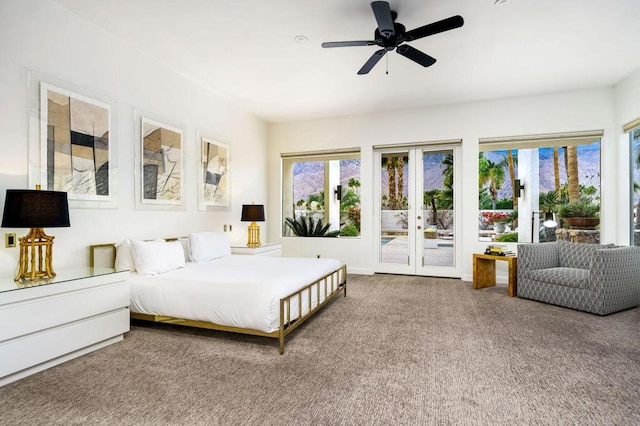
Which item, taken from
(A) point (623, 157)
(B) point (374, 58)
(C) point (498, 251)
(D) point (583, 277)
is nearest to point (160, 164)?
(B) point (374, 58)

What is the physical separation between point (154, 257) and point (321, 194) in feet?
12.3

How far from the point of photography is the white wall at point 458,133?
4.94m

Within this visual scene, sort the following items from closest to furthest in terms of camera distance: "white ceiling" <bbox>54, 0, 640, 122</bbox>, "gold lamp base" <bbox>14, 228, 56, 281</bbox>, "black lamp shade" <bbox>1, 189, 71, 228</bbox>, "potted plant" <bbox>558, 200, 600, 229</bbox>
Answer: "black lamp shade" <bbox>1, 189, 71, 228</bbox>
"gold lamp base" <bbox>14, 228, 56, 281</bbox>
"white ceiling" <bbox>54, 0, 640, 122</bbox>
"potted plant" <bbox>558, 200, 600, 229</bbox>

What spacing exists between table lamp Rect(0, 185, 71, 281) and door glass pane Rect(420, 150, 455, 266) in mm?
5131

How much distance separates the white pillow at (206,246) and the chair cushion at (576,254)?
4.46 m

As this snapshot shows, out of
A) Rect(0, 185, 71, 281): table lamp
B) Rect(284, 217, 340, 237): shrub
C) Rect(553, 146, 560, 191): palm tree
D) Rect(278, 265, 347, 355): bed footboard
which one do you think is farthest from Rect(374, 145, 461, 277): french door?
Rect(0, 185, 71, 281): table lamp

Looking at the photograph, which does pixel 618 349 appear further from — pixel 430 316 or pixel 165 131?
pixel 165 131

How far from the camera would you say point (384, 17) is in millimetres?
2668

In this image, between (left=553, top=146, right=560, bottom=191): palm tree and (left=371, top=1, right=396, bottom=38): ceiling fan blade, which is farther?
(left=553, top=146, right=560, bottom=191): palm tree

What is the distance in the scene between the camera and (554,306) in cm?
400

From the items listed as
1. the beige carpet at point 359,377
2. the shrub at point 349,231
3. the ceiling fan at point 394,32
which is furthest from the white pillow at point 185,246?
the shrub at point 349,231

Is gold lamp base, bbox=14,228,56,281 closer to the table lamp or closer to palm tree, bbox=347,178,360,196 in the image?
the table lamp

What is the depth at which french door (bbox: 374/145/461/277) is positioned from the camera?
19.3 feet

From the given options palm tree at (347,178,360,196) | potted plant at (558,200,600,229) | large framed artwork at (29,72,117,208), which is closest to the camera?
large framed artwork at (29,72,117,208)
